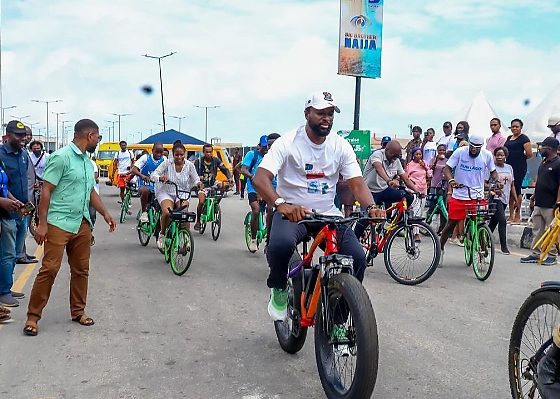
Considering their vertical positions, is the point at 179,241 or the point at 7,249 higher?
the point at 7,249

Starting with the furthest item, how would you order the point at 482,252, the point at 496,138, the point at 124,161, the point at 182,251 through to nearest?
the point at 124,161, the point at 496,138, the point at 182,251, the point at 482,252

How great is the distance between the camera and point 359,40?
1858cm

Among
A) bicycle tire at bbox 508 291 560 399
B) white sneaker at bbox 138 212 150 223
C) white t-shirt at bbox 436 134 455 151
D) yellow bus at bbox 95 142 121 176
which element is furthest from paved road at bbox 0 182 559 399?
yellow bus at bbox 95 142 121 176

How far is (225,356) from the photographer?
5.55m

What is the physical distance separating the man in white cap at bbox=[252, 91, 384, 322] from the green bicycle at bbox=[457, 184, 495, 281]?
4137mm

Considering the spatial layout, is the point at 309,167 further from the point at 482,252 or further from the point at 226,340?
the point at 482,252

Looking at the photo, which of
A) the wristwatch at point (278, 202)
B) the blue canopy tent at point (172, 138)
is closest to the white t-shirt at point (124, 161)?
the blue canopy tent at point (172, 138)

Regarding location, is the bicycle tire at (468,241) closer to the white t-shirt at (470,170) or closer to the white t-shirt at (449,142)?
the white t-shirt at (470,170)

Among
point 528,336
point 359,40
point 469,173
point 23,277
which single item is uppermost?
point 359,40

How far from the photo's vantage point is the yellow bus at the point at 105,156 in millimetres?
38000

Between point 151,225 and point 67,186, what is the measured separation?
18.0 feet

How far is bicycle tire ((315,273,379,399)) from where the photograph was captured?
3.90m

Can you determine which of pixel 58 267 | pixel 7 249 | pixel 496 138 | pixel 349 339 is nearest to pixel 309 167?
pixel 349 339

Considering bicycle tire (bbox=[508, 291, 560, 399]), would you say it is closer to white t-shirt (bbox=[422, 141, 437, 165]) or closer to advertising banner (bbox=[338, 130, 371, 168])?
white t-shirt (bbox=[422, 141, 437, 165])
